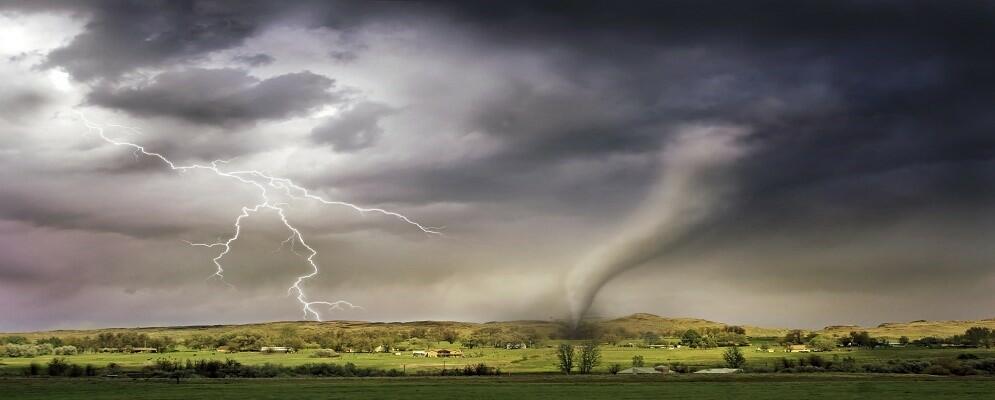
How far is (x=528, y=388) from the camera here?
97812 millimetres

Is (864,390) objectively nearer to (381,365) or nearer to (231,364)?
(381,365)

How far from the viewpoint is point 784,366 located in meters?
139

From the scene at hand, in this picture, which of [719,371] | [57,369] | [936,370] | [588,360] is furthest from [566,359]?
[57,369]

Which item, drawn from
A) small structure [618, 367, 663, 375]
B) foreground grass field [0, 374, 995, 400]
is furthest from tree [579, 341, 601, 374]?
foreground grass field [0, 374, 995, 400]

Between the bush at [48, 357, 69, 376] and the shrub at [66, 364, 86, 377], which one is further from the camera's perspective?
the bush at [48, 357, 69, 376]

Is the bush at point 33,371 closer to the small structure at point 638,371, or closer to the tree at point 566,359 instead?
the tree at point 566,359

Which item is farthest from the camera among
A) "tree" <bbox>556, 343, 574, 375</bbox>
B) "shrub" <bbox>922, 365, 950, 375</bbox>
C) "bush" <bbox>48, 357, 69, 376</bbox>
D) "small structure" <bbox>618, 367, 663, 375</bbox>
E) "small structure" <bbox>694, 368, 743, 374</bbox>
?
"tree" <bbox>556, 343, 574, 375</bbox>

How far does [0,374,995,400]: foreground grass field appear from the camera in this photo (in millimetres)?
84375

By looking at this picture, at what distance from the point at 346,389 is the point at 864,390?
5703 cm

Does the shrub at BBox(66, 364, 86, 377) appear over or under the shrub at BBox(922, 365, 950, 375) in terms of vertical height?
over

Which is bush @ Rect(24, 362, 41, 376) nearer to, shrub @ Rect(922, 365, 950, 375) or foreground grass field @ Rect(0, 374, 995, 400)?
foreground grass field @ Rect(0, 374, 995, 400)

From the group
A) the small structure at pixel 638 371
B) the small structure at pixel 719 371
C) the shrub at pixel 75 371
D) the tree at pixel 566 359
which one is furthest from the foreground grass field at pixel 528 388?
the tree at pixel 566 359

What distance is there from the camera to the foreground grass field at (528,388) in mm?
84375

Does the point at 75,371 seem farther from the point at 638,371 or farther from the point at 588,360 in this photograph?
the point at 638,371
